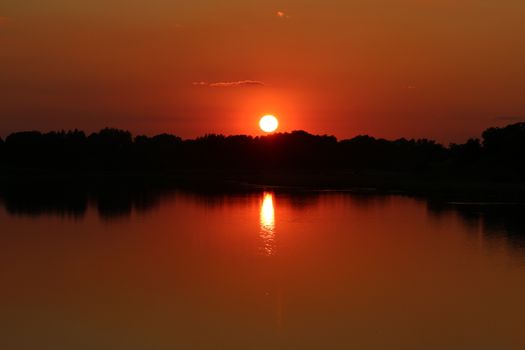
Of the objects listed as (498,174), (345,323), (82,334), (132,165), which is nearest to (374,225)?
(345,323)

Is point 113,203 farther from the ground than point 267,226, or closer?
farther from the ground

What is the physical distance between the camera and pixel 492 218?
1173 inches

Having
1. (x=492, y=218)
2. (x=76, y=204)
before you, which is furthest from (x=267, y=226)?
(x=76, y=204)

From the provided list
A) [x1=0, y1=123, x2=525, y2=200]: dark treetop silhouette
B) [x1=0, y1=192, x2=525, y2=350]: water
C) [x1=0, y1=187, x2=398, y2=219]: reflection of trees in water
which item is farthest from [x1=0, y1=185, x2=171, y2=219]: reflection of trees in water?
[x1=0, y1=123, x2=525, y2=200]: dark treetop silhouette

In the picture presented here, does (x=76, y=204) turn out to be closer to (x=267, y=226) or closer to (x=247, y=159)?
(x=267, y=226)

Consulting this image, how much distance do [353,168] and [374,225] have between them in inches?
3082

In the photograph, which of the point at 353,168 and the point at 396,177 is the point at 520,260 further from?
the point at 353,168

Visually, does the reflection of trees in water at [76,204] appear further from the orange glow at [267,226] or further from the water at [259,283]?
the orange glow at [267,226]

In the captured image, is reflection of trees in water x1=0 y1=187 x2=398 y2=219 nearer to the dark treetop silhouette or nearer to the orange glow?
the orange glow

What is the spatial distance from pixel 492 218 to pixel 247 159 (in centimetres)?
7996

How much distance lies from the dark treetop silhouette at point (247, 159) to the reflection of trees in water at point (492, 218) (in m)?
30.6

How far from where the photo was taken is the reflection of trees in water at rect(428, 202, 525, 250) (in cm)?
2355

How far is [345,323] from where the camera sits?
38.9ft

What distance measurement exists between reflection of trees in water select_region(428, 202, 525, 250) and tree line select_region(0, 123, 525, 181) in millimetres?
36951
